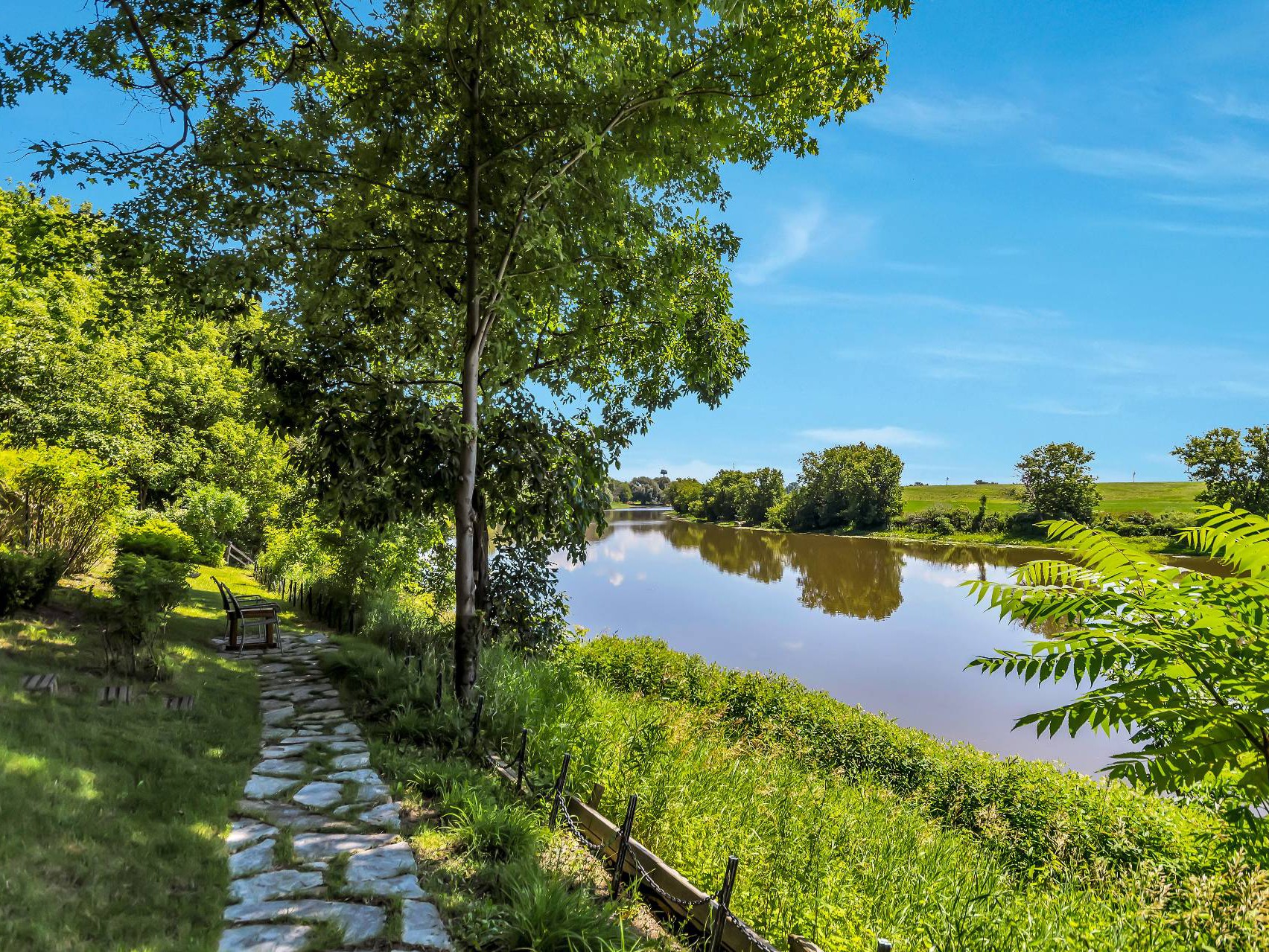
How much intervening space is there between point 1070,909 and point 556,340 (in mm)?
7684

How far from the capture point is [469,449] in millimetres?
6305

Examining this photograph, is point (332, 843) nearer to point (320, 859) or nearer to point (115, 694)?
point (320, 859)

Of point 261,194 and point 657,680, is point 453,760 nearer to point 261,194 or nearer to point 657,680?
point 261,194

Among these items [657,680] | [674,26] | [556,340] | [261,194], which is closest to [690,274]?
[556,340]

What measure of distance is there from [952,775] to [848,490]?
2407 inches

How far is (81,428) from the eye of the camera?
1673 cm

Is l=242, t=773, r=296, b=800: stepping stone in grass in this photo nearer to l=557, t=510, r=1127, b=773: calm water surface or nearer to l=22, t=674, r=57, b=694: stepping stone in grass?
l=22, t=674, r=57, b=694: stepping stone in grass

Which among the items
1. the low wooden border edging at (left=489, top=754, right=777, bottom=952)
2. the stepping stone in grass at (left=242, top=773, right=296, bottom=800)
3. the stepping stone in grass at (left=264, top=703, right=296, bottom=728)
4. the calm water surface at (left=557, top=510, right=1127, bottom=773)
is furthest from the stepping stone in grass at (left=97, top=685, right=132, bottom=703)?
the calm water surface at (left=557, top=510, right=1127, bottom=773)

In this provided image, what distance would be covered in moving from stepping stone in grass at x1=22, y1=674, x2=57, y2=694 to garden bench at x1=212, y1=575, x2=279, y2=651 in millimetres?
3245

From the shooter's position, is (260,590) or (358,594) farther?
(260,590)

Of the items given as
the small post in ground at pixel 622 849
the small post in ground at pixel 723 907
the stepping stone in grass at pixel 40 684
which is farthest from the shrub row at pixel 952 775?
the stepping stone in grass at pixel 40 684

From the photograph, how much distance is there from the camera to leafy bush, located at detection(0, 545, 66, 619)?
261 inches

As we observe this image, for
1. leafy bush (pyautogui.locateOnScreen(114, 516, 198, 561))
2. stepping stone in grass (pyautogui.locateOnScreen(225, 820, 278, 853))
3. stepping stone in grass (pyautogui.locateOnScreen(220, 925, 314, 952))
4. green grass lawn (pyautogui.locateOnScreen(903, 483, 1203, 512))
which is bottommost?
stepping stone in grass (pyautogui.locateOnScreen(225, 820, 278, 853))

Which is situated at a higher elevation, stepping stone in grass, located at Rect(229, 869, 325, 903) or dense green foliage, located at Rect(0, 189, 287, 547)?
dense green foliage, located at Rect(0, 189, 287, 547)
